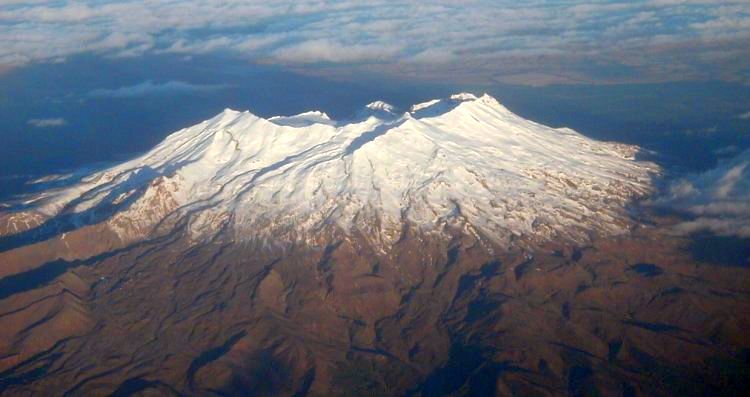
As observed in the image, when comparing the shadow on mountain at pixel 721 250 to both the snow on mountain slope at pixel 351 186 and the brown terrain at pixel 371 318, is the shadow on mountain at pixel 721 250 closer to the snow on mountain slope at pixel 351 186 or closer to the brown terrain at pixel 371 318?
the brown terrain at pixel 371 318

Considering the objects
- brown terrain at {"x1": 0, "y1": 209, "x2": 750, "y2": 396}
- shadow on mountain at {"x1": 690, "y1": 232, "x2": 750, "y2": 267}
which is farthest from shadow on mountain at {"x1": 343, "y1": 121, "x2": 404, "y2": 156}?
shadow on mountain at {"x1": 690, "y1": 232, "x2": 750, "y2": 267}

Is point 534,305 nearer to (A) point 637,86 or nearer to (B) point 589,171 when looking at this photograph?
(B) point 589,171

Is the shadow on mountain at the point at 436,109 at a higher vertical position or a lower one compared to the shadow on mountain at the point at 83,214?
higher

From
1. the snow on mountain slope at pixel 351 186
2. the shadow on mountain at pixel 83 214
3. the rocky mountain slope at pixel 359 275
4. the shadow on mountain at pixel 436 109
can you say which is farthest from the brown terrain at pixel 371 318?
the shadow on mountain at pixel 436 109

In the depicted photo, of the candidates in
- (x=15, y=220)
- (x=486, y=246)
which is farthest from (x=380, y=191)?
(x=15, y=220)

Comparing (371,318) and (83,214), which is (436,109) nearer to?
(371,318)

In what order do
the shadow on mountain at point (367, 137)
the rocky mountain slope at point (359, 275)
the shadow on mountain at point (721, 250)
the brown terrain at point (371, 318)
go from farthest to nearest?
the shadow on mountain at point (367, 137) → the shadow on mountain at point (721, 250) → the rocky mountain slope at point (359, 275) → the brown terrain at point (371, 318)

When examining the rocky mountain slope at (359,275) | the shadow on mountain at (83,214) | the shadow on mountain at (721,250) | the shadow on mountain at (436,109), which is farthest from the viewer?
the shadow on mountain at (436,109)
